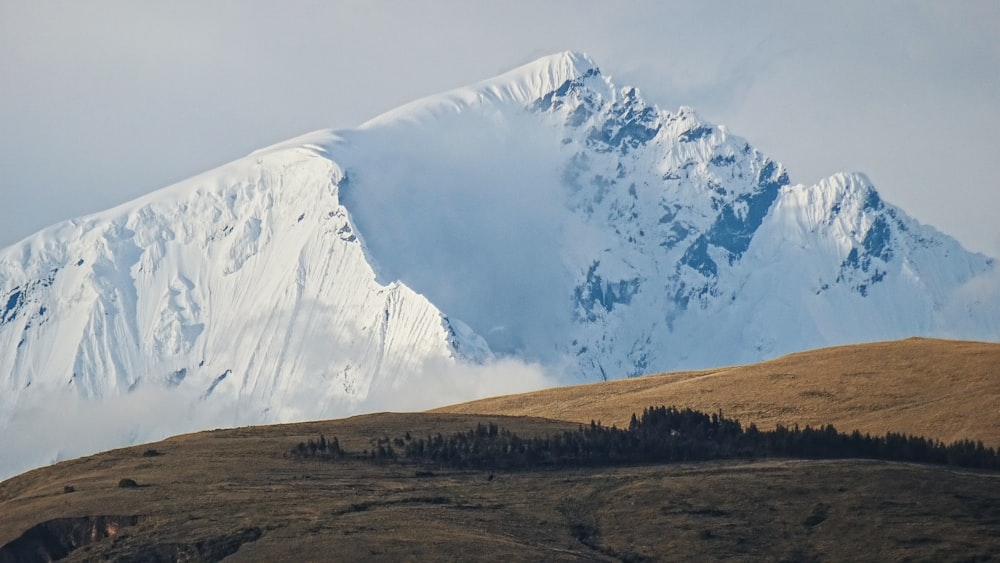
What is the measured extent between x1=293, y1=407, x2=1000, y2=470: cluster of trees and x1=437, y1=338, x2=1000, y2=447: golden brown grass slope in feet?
19.6

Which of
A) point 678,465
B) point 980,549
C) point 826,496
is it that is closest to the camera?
point 980,549

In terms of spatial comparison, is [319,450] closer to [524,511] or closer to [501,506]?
[501,506]

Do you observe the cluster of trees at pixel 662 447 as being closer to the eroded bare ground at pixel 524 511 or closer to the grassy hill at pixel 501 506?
the grassy hill at pixel 501 506

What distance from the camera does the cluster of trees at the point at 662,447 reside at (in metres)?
135

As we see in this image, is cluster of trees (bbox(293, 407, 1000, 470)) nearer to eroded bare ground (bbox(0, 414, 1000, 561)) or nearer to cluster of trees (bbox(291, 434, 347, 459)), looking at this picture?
cluster of trees (bbox(291, 434, 347, 459))

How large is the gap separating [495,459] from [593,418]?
28.8 m

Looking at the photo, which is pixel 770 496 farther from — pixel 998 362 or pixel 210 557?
pixel 998 362

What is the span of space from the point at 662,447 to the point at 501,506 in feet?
73.5

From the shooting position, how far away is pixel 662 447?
140875mm

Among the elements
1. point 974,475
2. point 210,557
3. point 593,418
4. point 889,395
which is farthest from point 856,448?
point 210,557

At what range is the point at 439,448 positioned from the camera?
5723 inches

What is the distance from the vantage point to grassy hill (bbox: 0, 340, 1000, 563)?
109125mm

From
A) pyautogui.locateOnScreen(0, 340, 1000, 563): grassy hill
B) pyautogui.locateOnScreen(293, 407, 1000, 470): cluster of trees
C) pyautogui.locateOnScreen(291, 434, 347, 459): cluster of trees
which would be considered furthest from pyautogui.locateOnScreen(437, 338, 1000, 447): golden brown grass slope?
pyautogui.locateOnScreen(291, 434, 347, 459): cluster of trees

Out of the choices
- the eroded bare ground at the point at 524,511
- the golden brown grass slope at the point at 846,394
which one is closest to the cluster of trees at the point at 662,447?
the eroded bare ground at the point at 524,511
